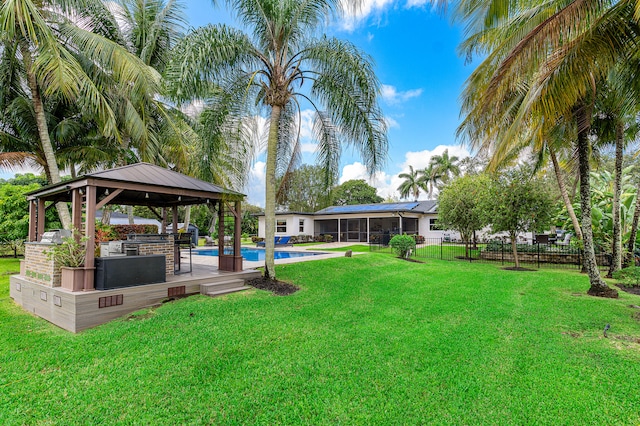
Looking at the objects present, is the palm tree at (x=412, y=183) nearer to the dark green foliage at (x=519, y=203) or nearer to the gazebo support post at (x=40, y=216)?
the dark green foliage at (x=519, y=203)

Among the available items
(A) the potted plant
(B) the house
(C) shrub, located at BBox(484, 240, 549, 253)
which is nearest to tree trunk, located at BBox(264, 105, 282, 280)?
(A) the potted plant

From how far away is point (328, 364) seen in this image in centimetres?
364

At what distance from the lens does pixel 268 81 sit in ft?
25.8

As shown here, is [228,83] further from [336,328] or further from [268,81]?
[336,328]

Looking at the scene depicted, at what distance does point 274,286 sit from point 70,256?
161 inches

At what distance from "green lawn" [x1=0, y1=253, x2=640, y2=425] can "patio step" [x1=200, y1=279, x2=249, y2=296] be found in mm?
331

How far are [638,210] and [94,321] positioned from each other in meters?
14.0

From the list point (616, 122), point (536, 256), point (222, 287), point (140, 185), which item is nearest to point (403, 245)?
point (536, 256)

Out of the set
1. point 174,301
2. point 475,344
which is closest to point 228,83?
point 174,301

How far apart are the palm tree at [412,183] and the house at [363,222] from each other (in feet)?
30.4

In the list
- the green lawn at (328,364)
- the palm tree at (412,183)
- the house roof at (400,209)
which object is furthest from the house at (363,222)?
the green lawn at (328,364)

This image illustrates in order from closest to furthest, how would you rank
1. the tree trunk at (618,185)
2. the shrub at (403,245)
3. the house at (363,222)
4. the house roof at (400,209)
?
the tree trunk at (618,185) → the shrub at (403,245) → the house roof at (400,209) → the house at (363,222)

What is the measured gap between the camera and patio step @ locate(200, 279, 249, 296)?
6.54 meters

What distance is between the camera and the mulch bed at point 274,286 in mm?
6963
